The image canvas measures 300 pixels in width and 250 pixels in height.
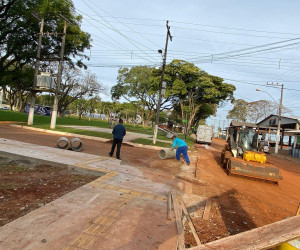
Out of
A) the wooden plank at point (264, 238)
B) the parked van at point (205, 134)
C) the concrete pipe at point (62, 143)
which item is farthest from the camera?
the parked van at point (205, 134)

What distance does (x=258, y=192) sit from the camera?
746 centimetres

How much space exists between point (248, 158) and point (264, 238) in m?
8.86

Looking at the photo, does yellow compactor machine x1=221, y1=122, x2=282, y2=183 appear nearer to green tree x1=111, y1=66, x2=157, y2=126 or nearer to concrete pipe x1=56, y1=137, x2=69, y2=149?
concrete pipe x1=56, y1=137, x2=69, y2=149

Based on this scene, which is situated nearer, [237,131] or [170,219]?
[170,219]

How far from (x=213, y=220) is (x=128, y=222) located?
199 cm

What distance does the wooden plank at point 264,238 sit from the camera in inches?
56.0

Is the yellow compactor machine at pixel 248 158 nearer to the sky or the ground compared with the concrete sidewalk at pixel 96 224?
nearer to the sky

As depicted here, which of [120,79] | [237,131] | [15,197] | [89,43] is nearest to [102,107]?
[120,79]

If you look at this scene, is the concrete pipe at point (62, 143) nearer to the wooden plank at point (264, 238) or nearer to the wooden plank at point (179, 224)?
the wooden plank at point (179, 224)

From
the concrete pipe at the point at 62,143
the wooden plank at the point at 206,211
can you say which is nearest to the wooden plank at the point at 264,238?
the wooden plank at the point at 206,211

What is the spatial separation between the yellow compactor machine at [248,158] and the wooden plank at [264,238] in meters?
8.13

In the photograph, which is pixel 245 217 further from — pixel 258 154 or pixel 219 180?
pixel 258 154

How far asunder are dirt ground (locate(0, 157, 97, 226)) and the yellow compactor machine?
6.29 m

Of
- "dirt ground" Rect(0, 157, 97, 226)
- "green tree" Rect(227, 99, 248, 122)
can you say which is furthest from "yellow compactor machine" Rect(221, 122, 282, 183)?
"green tree" Rect(227, 99, 248, 122)
